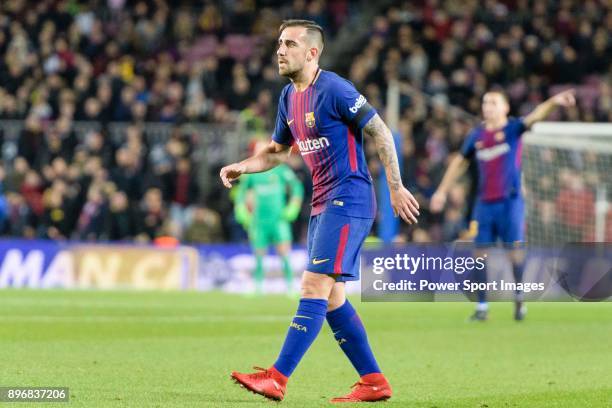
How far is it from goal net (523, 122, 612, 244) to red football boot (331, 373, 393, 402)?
1091 cm

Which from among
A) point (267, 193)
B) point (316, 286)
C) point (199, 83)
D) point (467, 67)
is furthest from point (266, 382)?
point (199, 83)

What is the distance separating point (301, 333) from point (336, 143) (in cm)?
111

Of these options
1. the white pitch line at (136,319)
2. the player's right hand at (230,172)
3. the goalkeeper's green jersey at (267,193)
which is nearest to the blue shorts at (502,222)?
the white pitch line at (136,319)

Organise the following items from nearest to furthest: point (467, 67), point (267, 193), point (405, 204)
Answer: point (405, 204) → point (267, 193) → point (467, 67)

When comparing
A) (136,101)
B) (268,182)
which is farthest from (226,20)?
(268,182)

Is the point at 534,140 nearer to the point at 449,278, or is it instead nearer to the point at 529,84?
the point at 529,84

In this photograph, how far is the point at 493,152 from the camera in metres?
13.4

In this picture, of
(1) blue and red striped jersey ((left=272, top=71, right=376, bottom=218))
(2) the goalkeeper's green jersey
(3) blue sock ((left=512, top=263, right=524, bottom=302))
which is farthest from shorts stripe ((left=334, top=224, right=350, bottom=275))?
(2) the goalkeeper's green jersey

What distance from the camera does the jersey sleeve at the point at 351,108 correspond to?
6973 mm

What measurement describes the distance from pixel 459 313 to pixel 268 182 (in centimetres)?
488

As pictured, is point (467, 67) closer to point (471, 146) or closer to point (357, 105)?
point (471, 146)

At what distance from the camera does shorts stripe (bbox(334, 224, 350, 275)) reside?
6.93 meters

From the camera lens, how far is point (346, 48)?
27.5m

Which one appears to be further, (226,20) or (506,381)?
(226,20)
